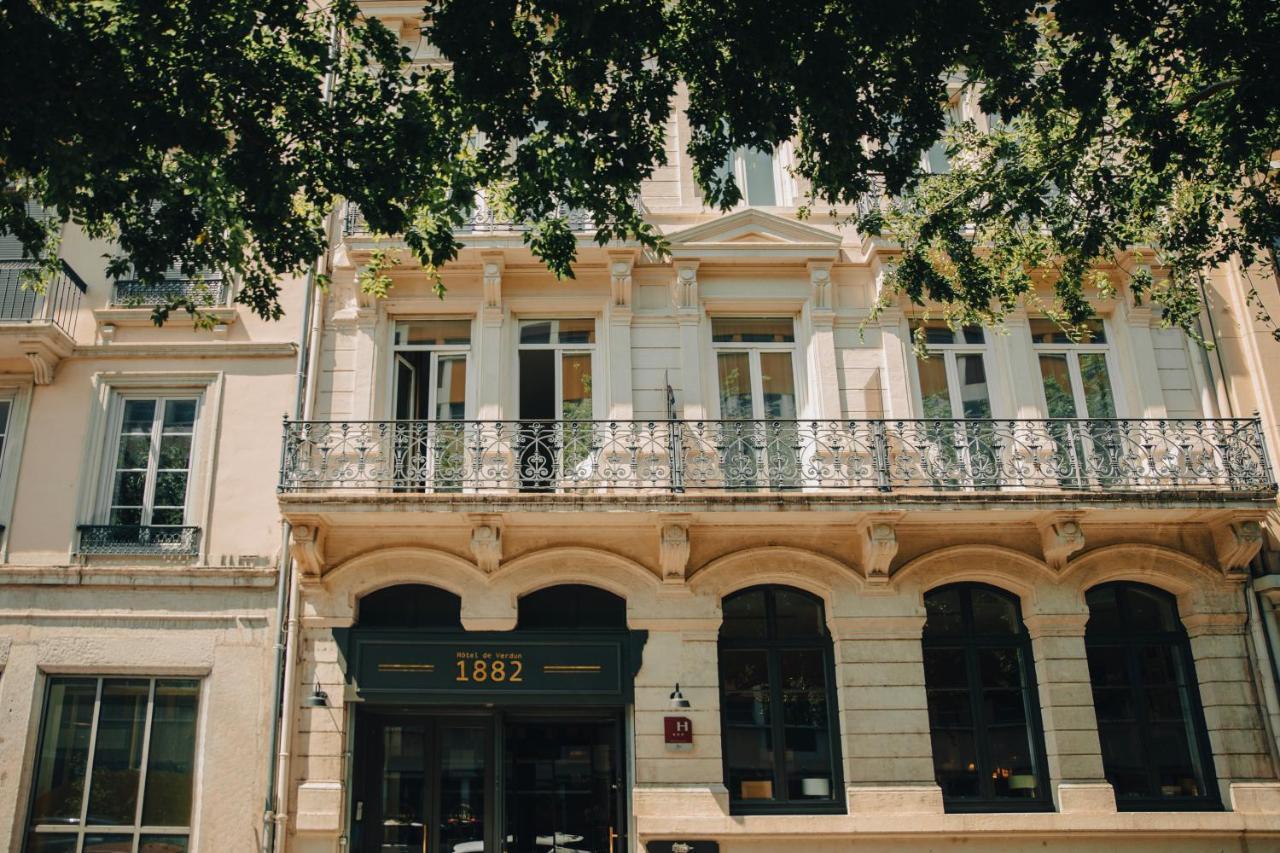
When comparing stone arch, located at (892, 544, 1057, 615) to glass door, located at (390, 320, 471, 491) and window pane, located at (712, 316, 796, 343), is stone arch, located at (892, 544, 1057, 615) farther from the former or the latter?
glass door, located at (390, 320, 471, 491)

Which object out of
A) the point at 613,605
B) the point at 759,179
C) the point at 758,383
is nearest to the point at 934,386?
the point at 758,383

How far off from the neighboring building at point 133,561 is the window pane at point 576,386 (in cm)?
349

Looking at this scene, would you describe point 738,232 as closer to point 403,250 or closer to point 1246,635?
point 403,250

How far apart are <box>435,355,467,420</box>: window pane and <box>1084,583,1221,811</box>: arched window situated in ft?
27.2

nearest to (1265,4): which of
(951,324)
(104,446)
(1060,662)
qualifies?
(951,324)

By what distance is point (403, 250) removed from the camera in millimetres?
13898

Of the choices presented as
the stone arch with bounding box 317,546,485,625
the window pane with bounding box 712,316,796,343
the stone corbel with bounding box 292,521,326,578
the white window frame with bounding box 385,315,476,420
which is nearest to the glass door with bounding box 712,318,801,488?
the window pane with bounding box 712,316,796,343

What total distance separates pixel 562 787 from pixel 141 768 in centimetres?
484

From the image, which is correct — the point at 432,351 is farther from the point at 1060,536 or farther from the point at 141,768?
the point at 1060,536

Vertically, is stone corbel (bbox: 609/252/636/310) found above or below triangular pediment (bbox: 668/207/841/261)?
below

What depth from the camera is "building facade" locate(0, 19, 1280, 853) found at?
12273 millimetres

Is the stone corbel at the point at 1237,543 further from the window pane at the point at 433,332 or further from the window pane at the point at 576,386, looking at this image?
the window pane at the point at 433,332

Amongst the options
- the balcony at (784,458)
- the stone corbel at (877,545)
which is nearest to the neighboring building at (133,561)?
the balcony at (784,458)

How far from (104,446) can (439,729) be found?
553 cm
